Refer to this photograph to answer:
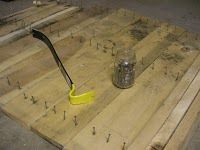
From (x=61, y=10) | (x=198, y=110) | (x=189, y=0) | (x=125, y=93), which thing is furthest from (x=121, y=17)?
(x=189, y=0)

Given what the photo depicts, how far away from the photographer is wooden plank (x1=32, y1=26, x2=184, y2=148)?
109 cm

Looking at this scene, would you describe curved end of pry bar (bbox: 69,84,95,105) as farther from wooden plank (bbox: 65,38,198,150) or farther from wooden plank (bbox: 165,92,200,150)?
wooden plank (bbox: 165,92,200,150)

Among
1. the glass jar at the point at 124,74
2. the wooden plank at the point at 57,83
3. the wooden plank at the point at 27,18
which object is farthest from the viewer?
the wooden plank at the point at 27,18

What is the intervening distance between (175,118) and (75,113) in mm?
439

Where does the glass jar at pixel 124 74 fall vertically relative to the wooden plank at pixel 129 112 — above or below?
above

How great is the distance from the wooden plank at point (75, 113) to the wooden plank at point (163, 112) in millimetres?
215

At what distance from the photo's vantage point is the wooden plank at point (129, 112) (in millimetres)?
1067

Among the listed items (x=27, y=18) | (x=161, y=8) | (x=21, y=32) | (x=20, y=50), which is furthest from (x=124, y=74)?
(x=161, y=8)

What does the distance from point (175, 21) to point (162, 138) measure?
166 cm

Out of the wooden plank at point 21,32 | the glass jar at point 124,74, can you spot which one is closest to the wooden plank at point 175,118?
the glass jar at point 124,74

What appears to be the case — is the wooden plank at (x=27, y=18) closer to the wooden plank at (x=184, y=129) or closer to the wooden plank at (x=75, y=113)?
the wooden plank at (x=75, y=113)

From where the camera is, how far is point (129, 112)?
1.20m

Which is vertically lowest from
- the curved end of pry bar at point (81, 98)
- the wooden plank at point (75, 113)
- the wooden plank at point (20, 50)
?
the wooden plank at point (75, 113)

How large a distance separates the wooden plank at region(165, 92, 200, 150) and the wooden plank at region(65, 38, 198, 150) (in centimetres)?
13
